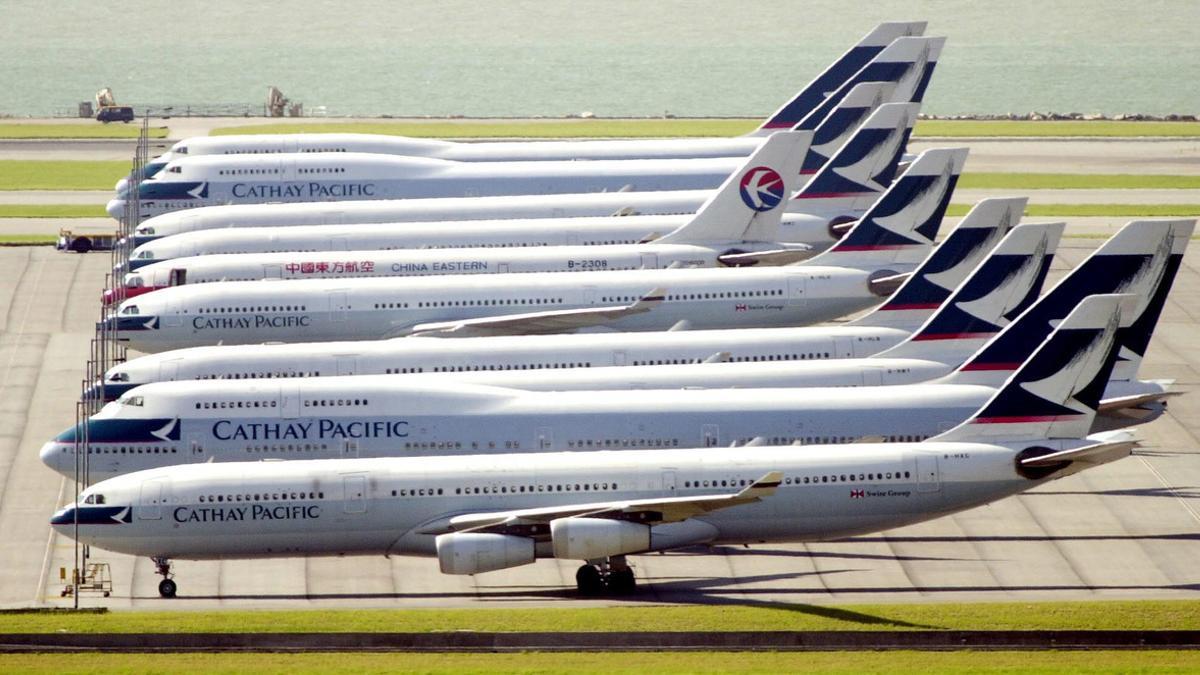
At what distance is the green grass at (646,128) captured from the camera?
14925 cm

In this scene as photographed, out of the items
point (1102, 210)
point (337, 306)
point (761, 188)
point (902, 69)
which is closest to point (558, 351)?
point (337, 306)

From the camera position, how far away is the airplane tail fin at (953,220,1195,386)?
185 ft

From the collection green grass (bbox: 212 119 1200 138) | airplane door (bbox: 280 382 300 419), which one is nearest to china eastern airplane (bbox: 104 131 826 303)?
airplane door (bbox: 280 382 300 419)

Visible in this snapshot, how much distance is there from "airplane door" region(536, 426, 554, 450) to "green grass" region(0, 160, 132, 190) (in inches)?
2935

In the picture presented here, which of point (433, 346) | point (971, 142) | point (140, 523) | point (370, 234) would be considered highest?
point (971, 142)

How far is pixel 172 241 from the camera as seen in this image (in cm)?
8612

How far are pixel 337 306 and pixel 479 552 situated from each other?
25293 mm

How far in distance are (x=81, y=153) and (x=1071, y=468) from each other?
10200 cm

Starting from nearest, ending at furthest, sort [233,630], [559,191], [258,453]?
[233,630] → [258,453] → [559,191]

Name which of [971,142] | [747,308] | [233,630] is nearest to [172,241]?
[747,308]

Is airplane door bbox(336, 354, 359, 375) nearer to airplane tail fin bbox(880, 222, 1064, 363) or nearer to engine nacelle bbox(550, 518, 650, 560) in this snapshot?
engine nacelle bbox(550, 518, 650, 560)

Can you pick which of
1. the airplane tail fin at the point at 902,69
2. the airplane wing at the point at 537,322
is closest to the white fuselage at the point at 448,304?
the airplane wing at the point at 537,322

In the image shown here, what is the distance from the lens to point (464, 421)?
5831 cm

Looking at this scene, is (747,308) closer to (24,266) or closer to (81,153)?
(24,266)
